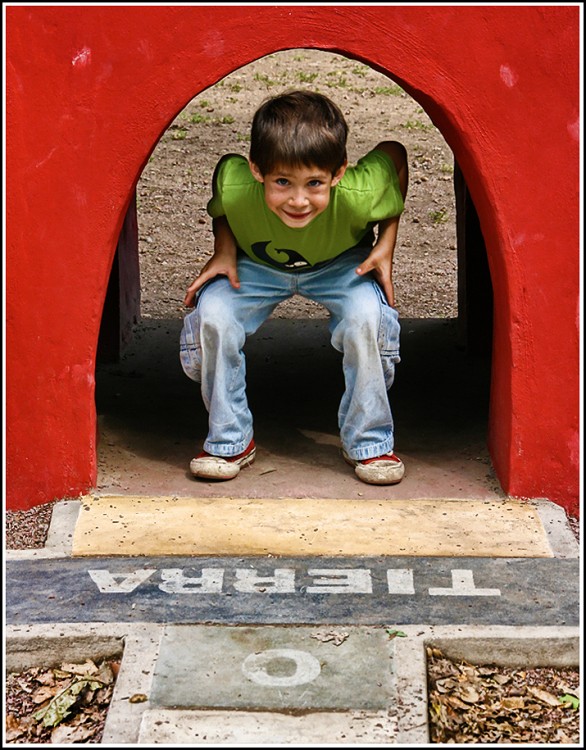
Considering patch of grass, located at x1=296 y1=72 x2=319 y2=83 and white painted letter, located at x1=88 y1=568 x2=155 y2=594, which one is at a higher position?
patch of grass, located at x1=296 y1=72 x2=319 y2=83

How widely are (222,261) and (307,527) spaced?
1.06 meters

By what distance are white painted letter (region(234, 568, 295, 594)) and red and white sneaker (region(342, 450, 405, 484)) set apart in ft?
2.42

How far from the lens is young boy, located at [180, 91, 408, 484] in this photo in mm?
4328

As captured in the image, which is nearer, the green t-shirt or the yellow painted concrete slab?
the yellow painted concrete slab

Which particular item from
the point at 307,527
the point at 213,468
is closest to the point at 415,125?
the point at 213,468

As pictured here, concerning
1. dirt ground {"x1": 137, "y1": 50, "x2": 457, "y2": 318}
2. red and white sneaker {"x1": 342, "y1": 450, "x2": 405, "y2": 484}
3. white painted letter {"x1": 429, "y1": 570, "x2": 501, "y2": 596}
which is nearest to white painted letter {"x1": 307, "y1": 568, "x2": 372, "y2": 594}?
white painted letter {"x1": 429, "y1": 570, "x2": 501, "y2": 596}

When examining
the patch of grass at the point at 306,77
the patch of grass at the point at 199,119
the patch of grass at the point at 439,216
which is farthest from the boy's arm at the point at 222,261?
the patch of grass at the point at 306,77

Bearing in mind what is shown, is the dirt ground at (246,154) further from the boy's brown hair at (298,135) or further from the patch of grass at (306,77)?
the boy's brown hair at (298,135)

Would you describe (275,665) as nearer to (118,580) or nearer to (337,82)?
(118,580)

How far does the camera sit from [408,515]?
4.13 m

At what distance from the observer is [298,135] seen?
4051mm

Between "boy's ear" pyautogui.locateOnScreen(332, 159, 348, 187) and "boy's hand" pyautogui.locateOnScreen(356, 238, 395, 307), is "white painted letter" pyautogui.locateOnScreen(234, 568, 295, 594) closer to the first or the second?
"boy's hand" pyautogui.locateOnScreen(356, 238, 395, 307)

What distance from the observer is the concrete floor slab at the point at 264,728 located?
9.72ft

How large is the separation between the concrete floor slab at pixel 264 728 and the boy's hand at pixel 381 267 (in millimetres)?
1762
